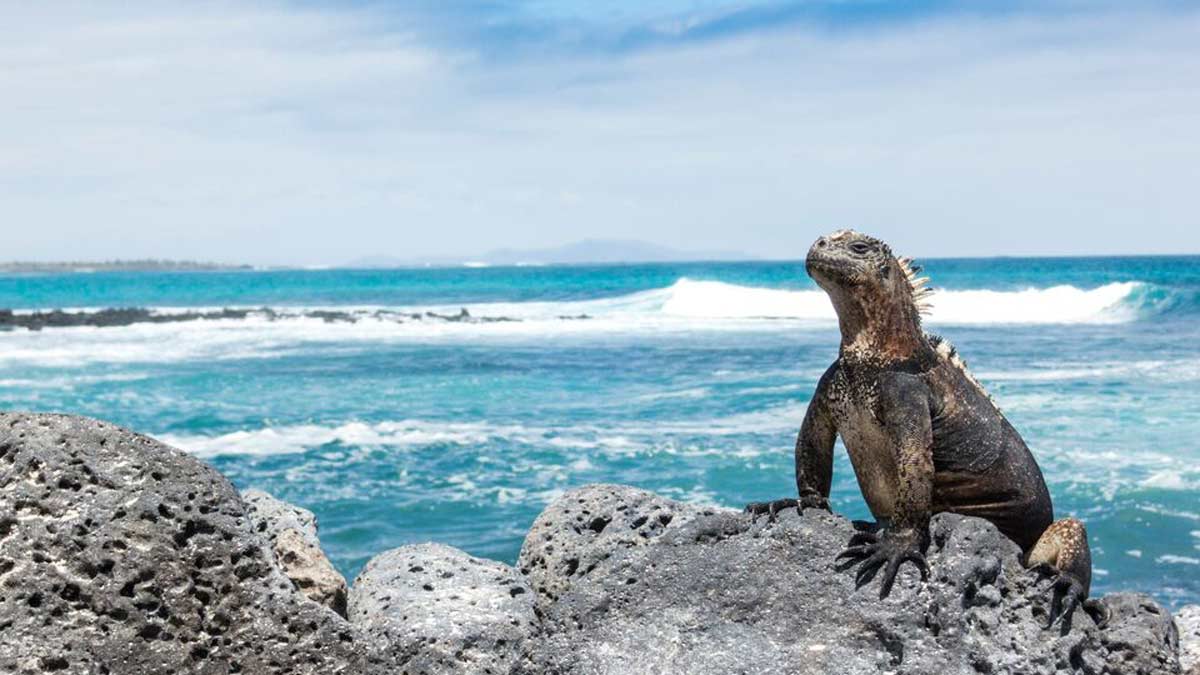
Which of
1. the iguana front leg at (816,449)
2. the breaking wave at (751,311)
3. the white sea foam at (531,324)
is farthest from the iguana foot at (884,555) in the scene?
the breaking wave at (751,311)

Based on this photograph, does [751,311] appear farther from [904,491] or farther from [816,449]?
[904,491]

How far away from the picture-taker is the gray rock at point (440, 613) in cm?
427

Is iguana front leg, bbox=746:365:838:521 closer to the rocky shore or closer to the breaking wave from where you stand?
the rocky shore

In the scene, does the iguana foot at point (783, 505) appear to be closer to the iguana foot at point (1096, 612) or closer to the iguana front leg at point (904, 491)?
the iguana front leg at point (904, 491)

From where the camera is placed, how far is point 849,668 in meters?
3.77

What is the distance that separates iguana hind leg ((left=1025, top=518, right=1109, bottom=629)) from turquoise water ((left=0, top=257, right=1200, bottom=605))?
4395 millimetres

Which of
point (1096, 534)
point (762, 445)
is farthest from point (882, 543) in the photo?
point (762, 445)

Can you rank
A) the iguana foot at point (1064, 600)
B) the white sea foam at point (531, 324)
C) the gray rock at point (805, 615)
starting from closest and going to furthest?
the gray rock at point (805, 615) → the iguana foot at point (1064, 600) → the white sea foam at point (531, 324)

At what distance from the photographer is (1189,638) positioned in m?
4.70

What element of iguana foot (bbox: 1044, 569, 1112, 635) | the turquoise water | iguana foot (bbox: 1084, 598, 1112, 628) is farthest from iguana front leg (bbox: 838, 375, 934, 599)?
the turquoise water

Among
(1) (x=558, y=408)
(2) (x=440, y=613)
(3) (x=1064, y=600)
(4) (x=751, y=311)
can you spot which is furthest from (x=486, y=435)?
(4) (x=751, y=311)

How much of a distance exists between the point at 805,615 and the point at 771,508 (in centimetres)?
38

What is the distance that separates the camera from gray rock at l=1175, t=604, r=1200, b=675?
454cm

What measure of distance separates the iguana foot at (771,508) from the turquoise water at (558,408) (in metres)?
4.95
